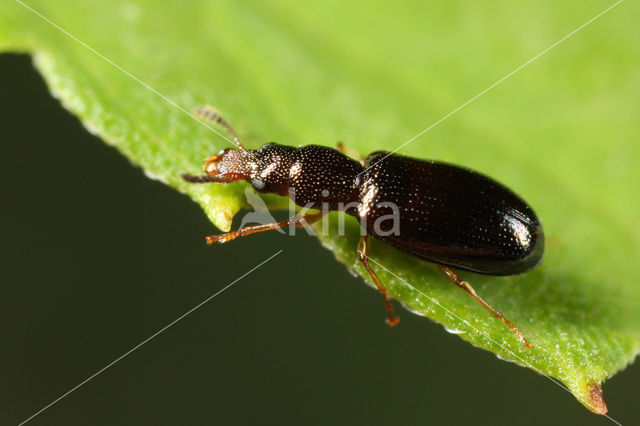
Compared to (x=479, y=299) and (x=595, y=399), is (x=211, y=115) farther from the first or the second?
(x=595, y=399)

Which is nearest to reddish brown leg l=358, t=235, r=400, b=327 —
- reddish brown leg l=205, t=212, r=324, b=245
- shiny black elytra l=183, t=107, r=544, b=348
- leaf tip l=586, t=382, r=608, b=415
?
shiny black elytra l=183, t=107, r=544, b=348

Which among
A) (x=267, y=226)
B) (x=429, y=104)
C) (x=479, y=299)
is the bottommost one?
(x=479, y=299)

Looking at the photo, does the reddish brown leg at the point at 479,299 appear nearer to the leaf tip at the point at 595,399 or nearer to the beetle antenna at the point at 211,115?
the leaf tip at the point at 595,399

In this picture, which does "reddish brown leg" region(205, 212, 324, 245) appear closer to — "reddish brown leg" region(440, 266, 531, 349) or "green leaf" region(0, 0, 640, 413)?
"green leaf" region(0, 0, 640, 413)

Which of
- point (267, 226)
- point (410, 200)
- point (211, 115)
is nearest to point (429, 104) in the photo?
point (410, 200)

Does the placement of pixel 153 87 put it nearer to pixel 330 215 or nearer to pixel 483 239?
pixel 330 215

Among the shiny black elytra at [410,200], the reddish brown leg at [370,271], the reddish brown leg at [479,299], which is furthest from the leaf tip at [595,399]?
the reddish brown leg at [370,271]
